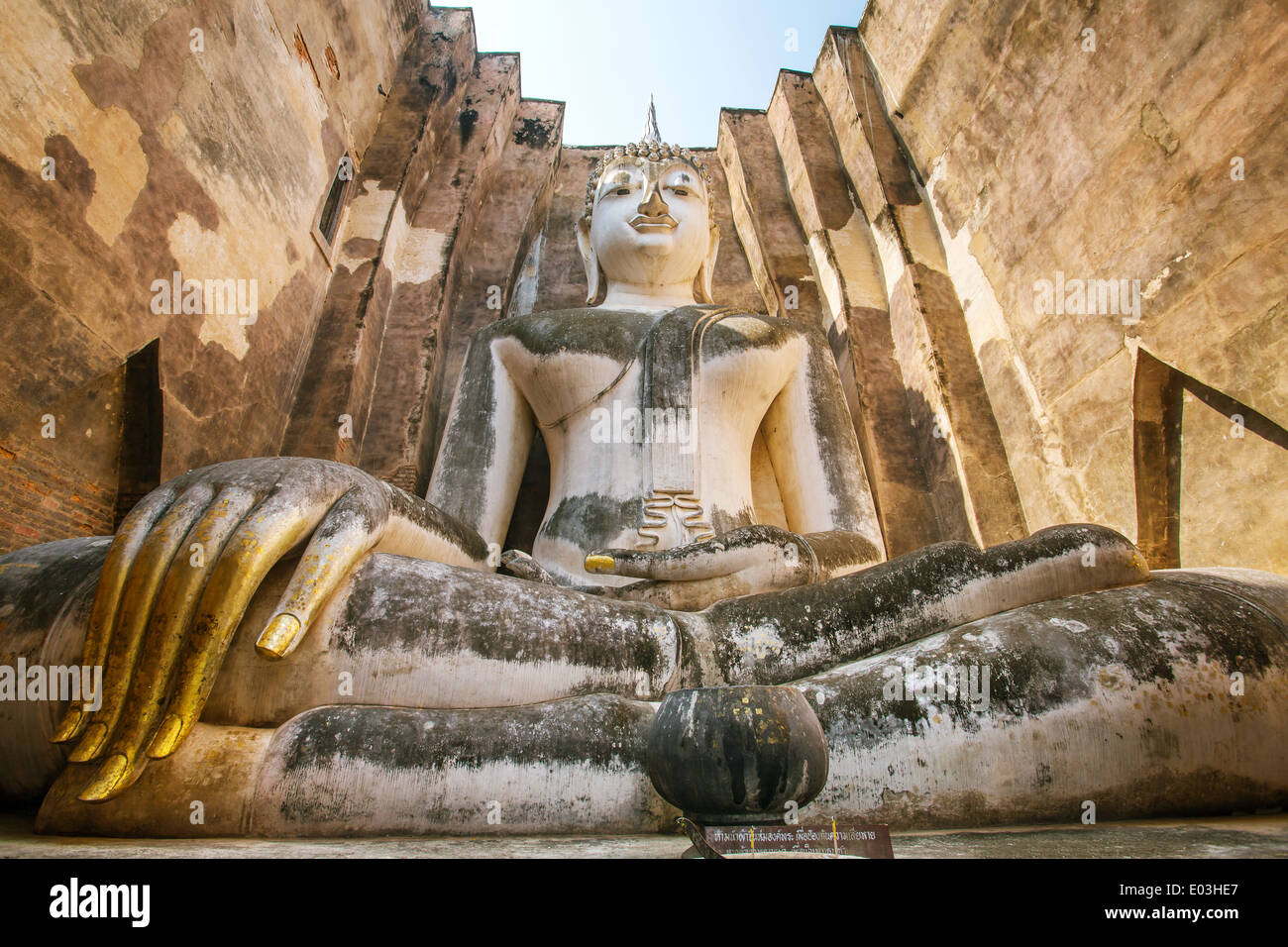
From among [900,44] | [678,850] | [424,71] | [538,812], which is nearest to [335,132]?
[424,71]

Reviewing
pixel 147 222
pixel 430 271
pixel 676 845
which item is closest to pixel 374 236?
pixel 430 271

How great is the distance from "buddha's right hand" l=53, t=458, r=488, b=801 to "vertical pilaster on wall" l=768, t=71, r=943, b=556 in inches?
120

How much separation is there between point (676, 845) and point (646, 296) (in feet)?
10.7

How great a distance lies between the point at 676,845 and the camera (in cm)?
136

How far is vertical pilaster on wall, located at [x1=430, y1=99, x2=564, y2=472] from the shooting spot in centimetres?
480

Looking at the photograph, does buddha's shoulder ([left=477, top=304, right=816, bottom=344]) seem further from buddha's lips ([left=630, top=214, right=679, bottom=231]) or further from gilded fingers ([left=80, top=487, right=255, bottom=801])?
gilded fingers ([left=80, top=487, right=255, bottom=801])

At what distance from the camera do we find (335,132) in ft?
14.9

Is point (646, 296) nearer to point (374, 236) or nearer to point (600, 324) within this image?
point (600, 324)

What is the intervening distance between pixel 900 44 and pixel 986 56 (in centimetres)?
82

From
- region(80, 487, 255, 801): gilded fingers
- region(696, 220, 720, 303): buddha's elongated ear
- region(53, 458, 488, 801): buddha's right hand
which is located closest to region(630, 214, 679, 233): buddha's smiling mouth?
region(696, 220, 720, 303): buddha's elongated ear

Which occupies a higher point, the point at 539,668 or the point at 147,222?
the point at 147,222

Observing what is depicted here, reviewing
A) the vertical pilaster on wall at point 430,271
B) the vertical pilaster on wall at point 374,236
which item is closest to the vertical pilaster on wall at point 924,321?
the vertical pilaster on wall at point 430,271

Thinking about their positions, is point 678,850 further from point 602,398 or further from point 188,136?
point 188,136

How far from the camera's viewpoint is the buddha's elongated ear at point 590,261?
428cm
